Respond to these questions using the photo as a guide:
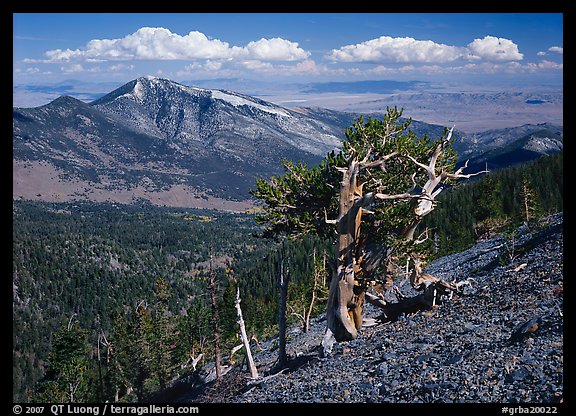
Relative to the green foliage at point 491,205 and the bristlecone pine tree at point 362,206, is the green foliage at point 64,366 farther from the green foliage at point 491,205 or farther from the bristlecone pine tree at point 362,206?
the green foliage at point 491,205

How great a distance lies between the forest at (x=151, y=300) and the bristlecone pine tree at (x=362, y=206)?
1540mm

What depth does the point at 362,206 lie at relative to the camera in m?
19.1

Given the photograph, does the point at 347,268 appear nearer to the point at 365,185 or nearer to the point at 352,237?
the point at 352,237

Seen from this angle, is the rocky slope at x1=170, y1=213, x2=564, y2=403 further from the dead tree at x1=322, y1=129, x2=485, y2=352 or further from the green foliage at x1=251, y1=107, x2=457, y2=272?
the green foliage at x1=251, y1=107, x2=457, y2=272

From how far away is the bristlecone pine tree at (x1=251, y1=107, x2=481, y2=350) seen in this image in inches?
755

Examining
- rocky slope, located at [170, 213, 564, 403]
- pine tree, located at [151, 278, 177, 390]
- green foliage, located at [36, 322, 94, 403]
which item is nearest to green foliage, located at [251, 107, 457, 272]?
rocky slope, located at [170, 213, 564, 403]

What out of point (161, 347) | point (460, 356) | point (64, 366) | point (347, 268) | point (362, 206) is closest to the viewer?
point (460, 356)

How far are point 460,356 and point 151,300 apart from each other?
473 ft

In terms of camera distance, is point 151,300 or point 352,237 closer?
point 352,237

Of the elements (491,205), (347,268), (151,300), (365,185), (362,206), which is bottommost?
(151,300)

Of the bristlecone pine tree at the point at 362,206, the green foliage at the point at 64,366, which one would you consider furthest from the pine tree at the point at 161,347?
the bristlecone pine tree at the point at 362,206

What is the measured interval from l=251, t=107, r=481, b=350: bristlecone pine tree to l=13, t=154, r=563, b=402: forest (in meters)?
1.54

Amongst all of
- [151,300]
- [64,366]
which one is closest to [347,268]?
[64,366]
